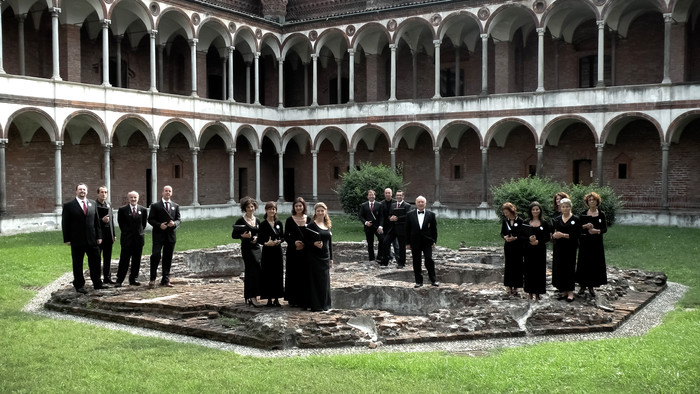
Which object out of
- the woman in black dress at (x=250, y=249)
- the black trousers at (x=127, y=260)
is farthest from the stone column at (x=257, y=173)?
the woman in black dress at (x=250, y=249)

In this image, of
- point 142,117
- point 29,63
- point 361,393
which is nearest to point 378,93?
point 142,117

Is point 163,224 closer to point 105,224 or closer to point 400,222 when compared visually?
point 105,224

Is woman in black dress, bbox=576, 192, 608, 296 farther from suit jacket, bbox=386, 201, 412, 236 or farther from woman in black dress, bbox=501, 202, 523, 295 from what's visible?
suit jacket, bbox=386, 201, 412, 236

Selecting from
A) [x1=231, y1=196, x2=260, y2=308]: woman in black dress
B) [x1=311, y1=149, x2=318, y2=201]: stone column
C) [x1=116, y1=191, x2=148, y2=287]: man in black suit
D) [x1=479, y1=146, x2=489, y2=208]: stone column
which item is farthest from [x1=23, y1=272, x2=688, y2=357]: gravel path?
[x1=311, y1=149, x2=318, y2=201]: stone column

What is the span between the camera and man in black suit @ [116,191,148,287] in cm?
1147

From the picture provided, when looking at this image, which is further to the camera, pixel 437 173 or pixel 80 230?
pixel 437 173

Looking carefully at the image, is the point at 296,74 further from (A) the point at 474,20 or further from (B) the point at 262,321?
(B) the point at 262,321

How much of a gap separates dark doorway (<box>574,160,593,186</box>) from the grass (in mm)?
19756

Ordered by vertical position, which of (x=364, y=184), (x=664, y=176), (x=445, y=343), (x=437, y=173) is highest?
(x=437, y=173)

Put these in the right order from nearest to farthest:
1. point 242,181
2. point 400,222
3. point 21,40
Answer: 1. point 400,222
2. point 21,40
3. point 242,181

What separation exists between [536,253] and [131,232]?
671 cm

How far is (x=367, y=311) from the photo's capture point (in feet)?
30.5

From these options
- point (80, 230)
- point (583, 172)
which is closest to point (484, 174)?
point (583, 172)

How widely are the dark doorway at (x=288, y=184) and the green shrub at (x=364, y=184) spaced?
12.6 meters
